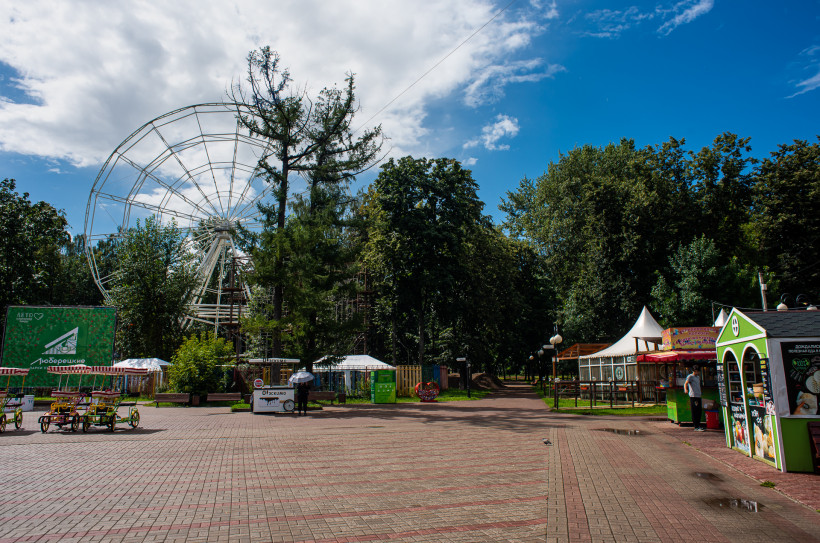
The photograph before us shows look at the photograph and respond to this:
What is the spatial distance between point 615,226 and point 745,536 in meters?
34.7

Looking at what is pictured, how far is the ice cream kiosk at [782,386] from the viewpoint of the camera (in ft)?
29.3

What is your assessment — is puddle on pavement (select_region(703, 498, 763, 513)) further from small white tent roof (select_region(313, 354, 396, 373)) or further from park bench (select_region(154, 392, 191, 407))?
small white tent roof (select_region(313, 354, 396, 373))

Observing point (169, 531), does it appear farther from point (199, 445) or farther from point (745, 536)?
point (199, 445)

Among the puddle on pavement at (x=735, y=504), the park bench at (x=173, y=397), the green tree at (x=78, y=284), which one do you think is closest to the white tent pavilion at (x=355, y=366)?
the park bench at (x=173, y=397)

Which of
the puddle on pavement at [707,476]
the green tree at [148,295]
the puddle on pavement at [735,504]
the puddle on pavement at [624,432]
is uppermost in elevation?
the green tree at [148,295]

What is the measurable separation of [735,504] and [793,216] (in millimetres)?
33587

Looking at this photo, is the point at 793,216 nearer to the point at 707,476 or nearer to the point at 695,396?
the point at 695,396

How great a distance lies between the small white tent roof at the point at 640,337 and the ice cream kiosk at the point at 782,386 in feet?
47.6

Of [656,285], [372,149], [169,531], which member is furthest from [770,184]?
[169,531]

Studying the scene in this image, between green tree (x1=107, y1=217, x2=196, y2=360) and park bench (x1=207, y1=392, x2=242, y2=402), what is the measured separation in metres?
13.3

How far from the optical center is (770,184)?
113 ft

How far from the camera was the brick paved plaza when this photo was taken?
5797mm

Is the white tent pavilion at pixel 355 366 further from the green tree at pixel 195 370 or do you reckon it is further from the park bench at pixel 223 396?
the green tree at pixel 195 370

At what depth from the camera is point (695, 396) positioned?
602 inches
